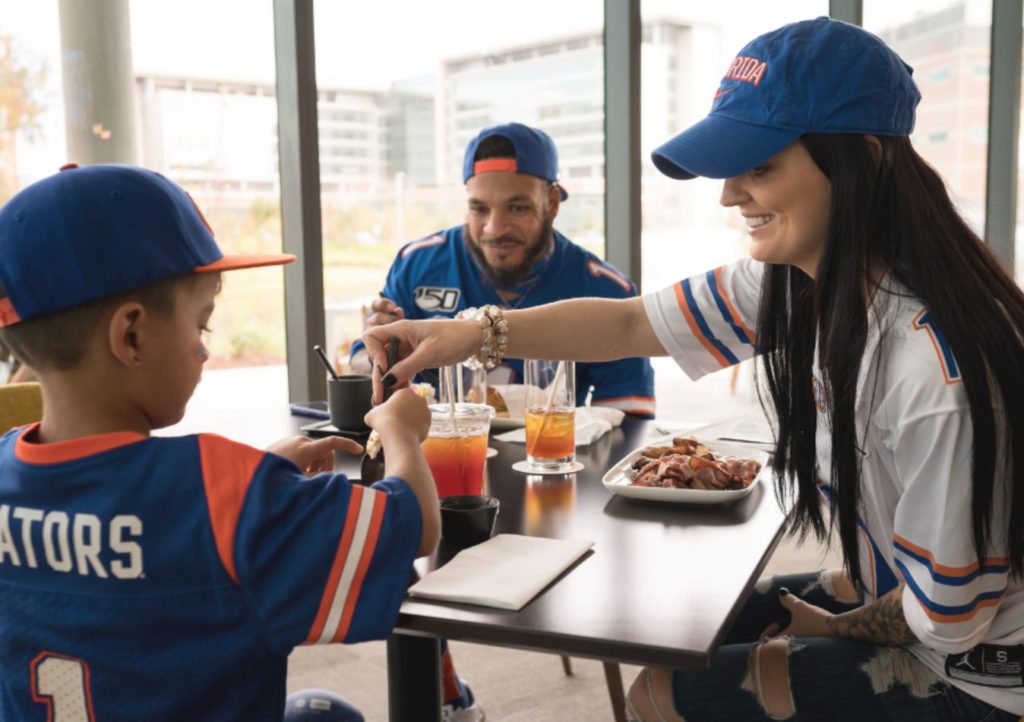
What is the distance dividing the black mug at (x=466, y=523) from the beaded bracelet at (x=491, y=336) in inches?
18.7

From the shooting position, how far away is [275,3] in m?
3.02

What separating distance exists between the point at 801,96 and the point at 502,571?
744 mm

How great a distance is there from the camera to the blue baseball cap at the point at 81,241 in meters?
0.96

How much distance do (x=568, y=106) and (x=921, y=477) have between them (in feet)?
9.97

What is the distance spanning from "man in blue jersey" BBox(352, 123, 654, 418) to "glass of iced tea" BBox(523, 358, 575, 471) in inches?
28.3

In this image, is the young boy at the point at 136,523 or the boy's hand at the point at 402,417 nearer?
the young boy at the point at 136,523

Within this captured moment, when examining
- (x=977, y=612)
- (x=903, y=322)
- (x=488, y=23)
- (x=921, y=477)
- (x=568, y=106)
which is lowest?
(x=977, y=612)

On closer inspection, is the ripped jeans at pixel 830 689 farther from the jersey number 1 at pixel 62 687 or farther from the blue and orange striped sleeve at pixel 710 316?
the jersey number 1 at pixel 62 687

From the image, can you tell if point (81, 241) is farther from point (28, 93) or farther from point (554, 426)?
point (28, 93)

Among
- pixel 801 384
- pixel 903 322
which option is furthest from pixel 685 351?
pixel 903 322

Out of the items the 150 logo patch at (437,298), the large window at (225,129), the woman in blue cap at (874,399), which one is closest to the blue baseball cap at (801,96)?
the woman in blue cap at (874,399)

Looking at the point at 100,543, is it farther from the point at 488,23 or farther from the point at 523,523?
the point at 488,23

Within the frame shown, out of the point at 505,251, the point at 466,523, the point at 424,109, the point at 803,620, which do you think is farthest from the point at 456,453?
the point at 424,109

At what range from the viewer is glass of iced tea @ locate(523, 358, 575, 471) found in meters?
1.67
